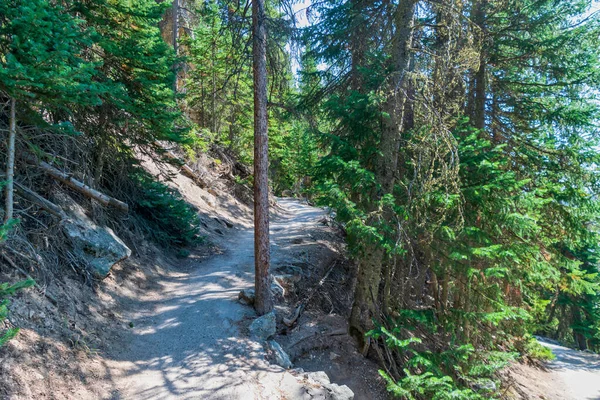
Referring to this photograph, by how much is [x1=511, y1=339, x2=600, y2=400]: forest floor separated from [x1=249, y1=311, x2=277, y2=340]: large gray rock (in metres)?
6.64

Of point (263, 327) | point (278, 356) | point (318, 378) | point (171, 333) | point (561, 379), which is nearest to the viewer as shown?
point (318, 378)

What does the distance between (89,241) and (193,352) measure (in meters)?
3.20

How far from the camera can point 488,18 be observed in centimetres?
920

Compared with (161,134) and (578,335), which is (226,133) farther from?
(578,335)

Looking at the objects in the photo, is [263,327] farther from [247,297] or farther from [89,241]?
[89,241]

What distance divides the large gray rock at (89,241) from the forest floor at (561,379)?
404 inches

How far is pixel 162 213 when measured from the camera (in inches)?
416

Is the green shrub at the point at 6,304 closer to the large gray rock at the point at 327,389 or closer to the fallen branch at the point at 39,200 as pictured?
the fallen branch at the point at 39,200

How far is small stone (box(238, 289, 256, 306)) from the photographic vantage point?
303 inches

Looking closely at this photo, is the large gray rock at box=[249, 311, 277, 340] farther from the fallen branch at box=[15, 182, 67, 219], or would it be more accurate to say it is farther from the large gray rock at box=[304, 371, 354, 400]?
the fallen branch at box=[15, 182, 67, 219]

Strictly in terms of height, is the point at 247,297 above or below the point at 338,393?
above

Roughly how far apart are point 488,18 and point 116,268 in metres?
11.6

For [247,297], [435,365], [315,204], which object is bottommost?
[435,365]

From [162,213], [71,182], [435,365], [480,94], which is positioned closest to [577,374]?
[435,365]
